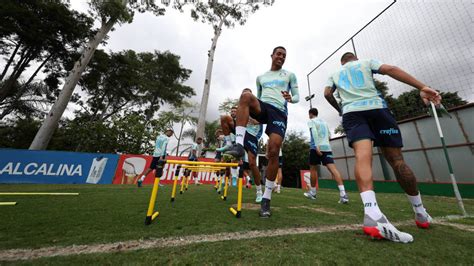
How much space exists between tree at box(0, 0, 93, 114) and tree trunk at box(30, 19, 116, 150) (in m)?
2.35

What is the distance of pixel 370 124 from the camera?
190 centimetres

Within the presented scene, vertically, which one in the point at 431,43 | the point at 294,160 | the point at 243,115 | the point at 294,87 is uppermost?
the point at 431,43

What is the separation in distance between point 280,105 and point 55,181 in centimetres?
1079

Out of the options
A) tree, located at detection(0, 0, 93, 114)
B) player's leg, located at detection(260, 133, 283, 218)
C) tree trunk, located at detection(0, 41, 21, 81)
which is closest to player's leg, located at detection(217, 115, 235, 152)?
player's leg, located at detection(260, 133, 283, 218)

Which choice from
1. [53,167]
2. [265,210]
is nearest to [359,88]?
[265,210]

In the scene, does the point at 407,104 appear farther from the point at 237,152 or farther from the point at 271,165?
the point at 237,152

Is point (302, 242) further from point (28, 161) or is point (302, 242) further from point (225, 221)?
point (28, 161)

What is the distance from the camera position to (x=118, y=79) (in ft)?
68.3

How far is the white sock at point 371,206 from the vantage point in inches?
57.0

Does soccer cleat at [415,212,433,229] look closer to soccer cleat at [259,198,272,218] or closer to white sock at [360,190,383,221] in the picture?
white sock at [360,190,383,221]

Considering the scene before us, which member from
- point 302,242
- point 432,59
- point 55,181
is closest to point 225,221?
point 302,242

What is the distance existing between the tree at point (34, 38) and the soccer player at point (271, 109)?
15363mm

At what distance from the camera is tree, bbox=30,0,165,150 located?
962 centimetres

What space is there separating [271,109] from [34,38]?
62.4 feet
